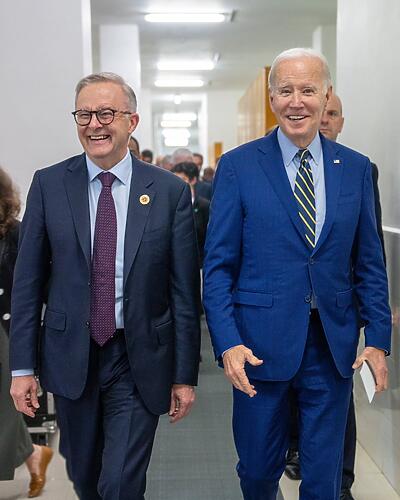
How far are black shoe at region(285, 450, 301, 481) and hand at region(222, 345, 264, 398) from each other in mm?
1537

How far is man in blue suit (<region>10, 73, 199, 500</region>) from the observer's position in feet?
7.28

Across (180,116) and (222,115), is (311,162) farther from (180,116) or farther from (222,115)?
A: (180,116)

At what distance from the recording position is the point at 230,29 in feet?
32.5

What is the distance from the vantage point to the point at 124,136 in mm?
2285

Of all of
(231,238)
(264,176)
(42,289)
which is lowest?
(42,289)

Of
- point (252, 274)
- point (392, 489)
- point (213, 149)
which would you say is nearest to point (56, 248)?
point (252, 274)

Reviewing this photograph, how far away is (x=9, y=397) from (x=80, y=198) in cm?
138

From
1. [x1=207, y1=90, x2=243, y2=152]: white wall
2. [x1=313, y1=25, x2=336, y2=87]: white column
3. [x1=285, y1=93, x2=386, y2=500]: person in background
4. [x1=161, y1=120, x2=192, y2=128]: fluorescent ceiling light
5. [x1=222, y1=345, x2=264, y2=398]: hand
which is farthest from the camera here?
[x1=161, y1=120, x2=192, y2=128]: fluorescent ceiling light

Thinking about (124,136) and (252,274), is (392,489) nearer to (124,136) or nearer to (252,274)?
(252,274)

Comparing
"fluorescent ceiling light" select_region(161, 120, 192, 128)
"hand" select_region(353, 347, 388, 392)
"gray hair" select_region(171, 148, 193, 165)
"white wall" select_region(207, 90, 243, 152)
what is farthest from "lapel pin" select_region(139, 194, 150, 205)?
"fluorescent ceiling light" select_region(161, 120, 192, 128)

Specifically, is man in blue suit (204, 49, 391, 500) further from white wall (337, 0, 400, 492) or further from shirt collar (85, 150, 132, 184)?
white wall (337, 0, 400, 492)

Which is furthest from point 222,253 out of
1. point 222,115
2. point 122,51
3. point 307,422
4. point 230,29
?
point 222,115

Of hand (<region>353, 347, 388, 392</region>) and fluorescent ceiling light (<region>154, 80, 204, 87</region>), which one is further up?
fluorescent ceiling light (<region>154, 80, 204, 87</region>)

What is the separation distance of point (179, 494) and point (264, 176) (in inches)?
69.7
